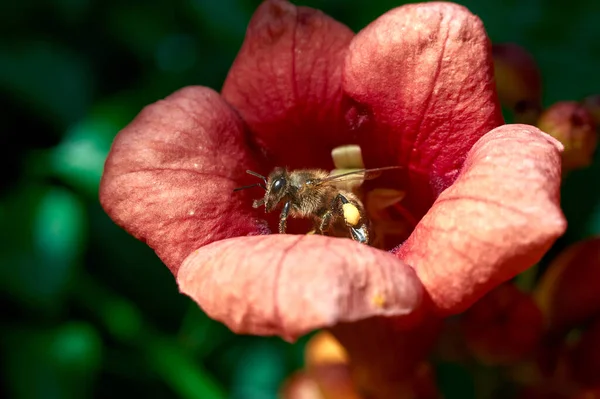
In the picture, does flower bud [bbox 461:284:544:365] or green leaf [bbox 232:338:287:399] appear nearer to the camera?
flower bud [bbox 461:284:544:365]

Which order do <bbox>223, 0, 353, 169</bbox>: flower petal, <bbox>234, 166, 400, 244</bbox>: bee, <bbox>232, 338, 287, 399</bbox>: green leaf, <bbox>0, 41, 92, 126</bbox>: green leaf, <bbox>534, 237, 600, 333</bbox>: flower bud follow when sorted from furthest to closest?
1. <bbox>232, 338, 287, 399</bbox>: green leaf
2. <bbox>0, 41, 92, 126</bbox>: green leaf
3. <bbox>534, 237, 600, 333</bbox>: flower bud
4. <bbox>223, 0, 353, 169</bbox>: flower petal
5. <bbox>234, 166, 400, 244</bbox>: bee

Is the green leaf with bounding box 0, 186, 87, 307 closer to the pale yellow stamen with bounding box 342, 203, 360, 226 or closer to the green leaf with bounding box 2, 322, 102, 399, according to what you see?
the green leaf with bounding box 2, 322, 102, 399

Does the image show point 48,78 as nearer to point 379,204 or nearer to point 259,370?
point 259,370

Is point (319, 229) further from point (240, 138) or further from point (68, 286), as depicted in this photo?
point (68, 286)

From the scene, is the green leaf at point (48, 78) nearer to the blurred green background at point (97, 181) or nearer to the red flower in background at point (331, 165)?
the blurred green background at point (97, 181)

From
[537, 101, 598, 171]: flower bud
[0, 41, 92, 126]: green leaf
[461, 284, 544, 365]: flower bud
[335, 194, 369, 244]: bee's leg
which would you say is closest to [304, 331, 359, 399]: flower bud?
[461, 284, 544, 365]: flower bud

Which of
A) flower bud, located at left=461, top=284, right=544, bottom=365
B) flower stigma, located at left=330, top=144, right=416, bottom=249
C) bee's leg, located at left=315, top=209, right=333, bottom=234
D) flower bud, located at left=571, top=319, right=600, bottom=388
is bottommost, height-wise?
flower bud, located at left=571, top=319, right=600, bottom=388

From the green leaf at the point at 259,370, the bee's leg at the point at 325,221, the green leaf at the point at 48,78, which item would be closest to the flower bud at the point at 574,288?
the bee's leg at the point at 325,221
